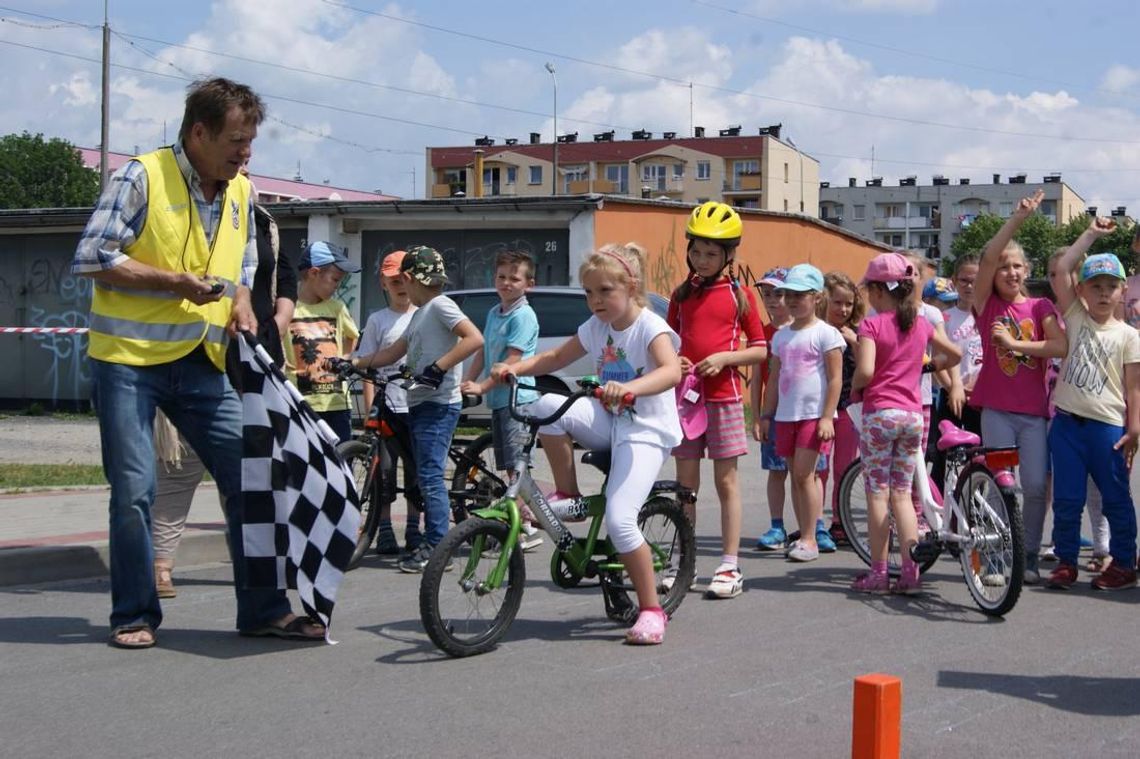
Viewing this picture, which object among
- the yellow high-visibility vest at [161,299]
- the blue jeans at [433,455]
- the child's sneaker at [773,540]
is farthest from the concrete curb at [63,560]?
the child's sneaker at [773,540]

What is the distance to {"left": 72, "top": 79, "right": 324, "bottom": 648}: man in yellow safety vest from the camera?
5.48 m

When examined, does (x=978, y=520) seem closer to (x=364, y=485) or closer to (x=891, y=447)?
(x=891, y=447)

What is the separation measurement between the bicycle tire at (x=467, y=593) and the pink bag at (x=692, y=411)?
1508 mm

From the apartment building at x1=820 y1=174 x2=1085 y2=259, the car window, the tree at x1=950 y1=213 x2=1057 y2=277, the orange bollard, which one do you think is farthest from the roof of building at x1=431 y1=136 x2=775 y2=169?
the orange bollard

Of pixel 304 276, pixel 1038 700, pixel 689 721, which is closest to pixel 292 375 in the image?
pixel 304 276

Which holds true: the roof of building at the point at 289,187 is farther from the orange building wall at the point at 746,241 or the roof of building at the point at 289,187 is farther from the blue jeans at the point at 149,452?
the blue jeans at the point at 149,452

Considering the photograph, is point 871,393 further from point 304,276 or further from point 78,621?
point 78,621

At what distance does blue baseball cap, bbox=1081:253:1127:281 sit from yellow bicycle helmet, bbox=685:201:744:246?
6.22 ft

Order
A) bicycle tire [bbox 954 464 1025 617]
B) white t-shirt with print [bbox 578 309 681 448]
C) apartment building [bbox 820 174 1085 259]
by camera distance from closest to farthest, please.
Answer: white t-shirt with print [bbox 578 309 681 448] < bicycle tire [bbox 954 464 1025 617] < apartment building [bbox 820 174 1085 259]

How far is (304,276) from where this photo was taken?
27.0 ft

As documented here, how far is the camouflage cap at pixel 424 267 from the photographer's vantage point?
7707 mm

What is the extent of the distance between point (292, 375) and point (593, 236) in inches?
514

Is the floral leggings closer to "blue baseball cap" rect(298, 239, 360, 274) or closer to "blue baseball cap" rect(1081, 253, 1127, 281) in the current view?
"blue baseball cap" rect(1081, 253, 1127, 281)

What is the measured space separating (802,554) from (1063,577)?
154 cm
